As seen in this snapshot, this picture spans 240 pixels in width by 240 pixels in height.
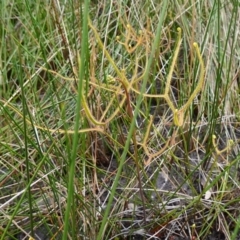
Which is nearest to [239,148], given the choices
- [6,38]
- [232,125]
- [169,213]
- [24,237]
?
[232,125]

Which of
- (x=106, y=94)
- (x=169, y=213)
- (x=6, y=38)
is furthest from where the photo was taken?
(x=6, y=38)

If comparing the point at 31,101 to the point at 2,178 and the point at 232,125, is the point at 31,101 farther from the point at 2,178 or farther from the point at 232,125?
the point at 232,125

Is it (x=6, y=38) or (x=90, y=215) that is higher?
(x=6, y=38)

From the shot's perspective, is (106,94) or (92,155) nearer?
(92,155)

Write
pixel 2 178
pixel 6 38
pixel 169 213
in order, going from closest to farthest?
pixel 169 213
pixel 2 178
pixel 6 38

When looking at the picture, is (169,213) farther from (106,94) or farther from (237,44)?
(237,44)

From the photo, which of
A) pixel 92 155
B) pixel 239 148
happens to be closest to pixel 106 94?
pixel 92 155
